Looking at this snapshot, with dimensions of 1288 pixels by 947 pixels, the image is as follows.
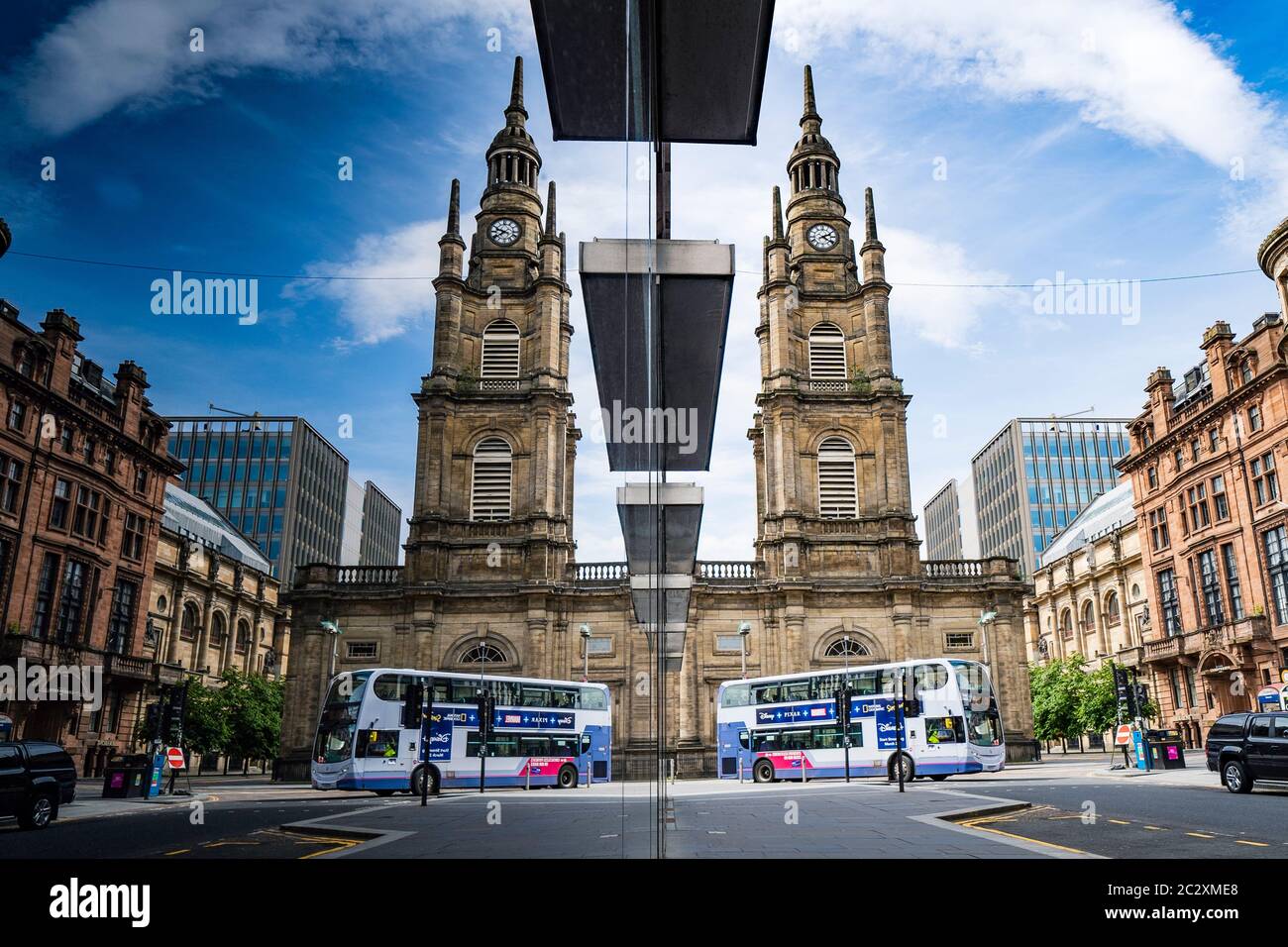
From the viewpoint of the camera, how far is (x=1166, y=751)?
3253cm

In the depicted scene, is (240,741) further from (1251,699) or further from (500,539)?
(1251,699)

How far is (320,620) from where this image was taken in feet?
128

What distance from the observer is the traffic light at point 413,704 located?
26312 millimetres

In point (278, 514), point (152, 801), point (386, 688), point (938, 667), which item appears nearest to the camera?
point (278, 514)

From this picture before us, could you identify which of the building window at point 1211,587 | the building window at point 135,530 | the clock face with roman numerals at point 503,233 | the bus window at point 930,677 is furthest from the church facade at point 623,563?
the building window at point 135,530

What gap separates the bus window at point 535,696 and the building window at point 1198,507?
3551 cm

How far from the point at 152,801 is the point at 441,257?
28.9m

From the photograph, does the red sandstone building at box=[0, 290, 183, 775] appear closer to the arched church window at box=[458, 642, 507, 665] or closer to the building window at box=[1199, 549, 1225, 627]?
the arched church window at box=[458, 642, 507, 665]

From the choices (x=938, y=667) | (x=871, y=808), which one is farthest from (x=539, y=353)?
(x=871, y=808)

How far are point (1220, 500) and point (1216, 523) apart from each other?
3.78 ft

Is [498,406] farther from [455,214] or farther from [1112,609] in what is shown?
[1112,609]

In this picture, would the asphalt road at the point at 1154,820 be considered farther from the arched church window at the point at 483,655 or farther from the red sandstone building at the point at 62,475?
the arched church window at the point at 483,655

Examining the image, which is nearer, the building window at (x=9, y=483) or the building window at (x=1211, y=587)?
the building window at (x=9, y=483)
